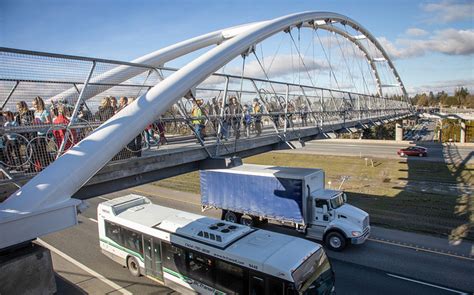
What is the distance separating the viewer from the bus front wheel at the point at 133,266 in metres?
11.6

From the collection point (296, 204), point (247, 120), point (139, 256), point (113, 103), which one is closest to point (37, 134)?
point (113, 103)

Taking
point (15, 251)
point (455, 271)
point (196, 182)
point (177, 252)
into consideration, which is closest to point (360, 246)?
point (455, 271)

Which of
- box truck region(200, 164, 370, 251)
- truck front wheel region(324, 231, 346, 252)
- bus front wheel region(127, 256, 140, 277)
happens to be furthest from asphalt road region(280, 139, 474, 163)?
bus front wheel region(127, 256, 140, 277)

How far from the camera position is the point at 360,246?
45.4 feet

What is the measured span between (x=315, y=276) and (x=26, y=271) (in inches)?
250

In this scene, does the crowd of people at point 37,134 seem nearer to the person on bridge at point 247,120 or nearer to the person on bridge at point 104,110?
the person on bridge at point 104,110

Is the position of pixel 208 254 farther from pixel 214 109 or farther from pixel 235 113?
pixel 235 113

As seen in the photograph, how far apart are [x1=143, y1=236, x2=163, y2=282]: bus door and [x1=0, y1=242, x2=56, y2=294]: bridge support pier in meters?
5.98

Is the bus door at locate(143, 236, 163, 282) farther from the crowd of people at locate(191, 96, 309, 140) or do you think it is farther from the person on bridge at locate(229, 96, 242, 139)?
the person on bridge at locate(229, 96, 242, 139)

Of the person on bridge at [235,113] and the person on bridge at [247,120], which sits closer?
the person on bridge at [235,113]

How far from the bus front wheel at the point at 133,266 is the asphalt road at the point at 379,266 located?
171 mm

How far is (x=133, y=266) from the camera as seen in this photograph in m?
11.8

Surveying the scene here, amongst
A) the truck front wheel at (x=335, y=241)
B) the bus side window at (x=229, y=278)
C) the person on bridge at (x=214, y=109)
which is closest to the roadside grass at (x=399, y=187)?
the truck front wheel at (x=335, y=241)

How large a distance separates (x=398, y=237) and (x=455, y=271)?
3334 mm
